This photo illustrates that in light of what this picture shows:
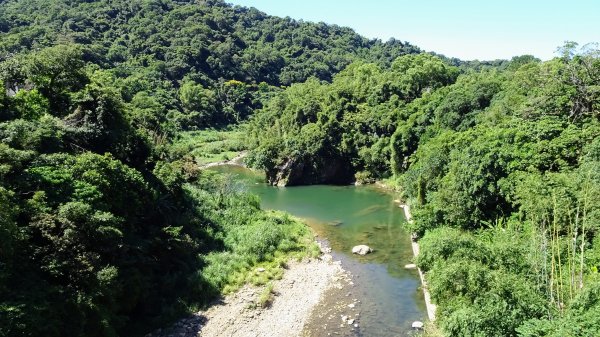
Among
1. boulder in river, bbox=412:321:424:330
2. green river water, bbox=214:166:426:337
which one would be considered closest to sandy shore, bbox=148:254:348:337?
green river water, bbox=214:166:426:337

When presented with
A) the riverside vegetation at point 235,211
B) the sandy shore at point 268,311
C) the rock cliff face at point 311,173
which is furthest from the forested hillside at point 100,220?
the rock cliff face at point 311,173

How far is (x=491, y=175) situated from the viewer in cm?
3225

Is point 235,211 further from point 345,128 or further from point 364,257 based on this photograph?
point 345,128

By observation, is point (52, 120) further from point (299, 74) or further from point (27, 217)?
point (299, 74)

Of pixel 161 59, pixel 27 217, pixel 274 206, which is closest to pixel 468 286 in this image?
pixel 27 217

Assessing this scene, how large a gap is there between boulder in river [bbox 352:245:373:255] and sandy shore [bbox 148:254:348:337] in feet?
15.1

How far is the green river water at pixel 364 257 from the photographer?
25828 mm

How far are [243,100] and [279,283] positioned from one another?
12185cm

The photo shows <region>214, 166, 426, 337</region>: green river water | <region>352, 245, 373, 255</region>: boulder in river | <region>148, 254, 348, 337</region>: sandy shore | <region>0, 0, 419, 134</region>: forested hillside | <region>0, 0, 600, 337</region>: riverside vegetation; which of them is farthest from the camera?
<region>0, 0, 419, 134</region>: forested hillside

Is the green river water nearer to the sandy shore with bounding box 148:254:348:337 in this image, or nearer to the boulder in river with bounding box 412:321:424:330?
the boulder in river with bounding box 412:321:424:330

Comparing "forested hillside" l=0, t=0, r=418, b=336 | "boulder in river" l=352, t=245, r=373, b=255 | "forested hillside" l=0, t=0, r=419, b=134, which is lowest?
"boulder in river" l=352, t=245, r=373, b=255

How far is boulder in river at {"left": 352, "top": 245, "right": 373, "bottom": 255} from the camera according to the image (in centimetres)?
3756

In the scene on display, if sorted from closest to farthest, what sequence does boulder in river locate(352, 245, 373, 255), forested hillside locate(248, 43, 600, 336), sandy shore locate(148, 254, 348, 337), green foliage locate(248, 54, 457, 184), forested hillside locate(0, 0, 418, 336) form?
forested hillside locate(248, 43, 600, 336), forested hillside locate(0, 0, 418, 336), sandy shore locate(148, 254, 348, 337), boulder in river locate(352, 245, 373, 255), green foliage locate(248, 54, 457, 184)

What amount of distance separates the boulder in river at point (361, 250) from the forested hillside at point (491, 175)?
4.65 metres
